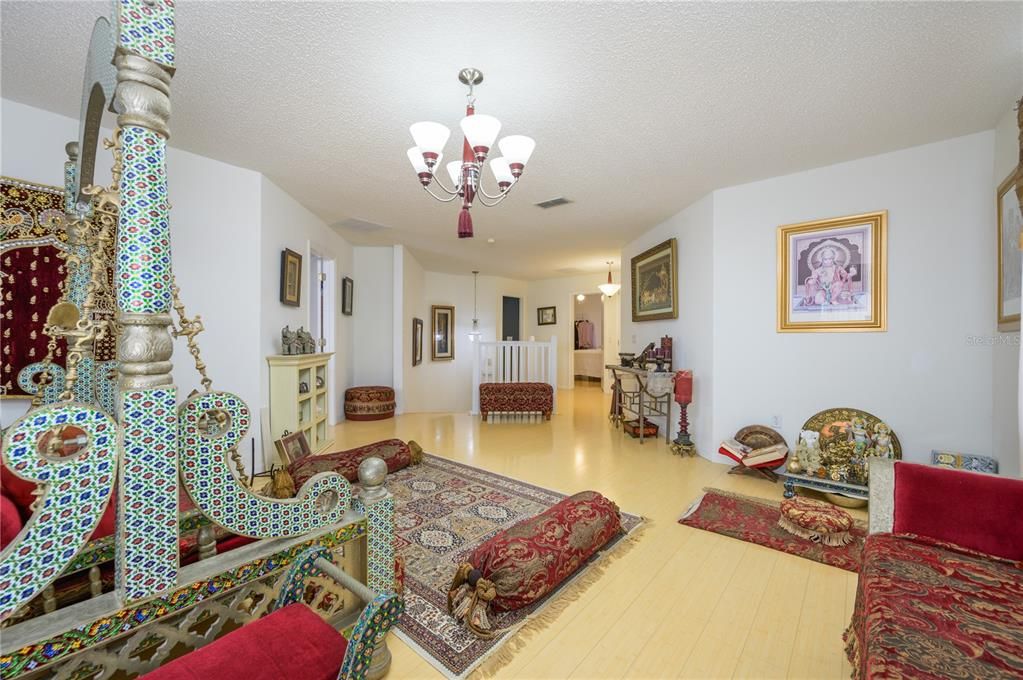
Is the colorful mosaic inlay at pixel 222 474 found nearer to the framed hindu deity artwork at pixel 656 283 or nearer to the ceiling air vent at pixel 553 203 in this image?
the ceiling air vent at pixel 553 203

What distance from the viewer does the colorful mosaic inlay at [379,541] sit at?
1.47 metres

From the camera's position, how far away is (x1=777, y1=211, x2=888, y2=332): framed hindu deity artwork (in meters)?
3.38

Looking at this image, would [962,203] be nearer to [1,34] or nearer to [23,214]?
[1,34]

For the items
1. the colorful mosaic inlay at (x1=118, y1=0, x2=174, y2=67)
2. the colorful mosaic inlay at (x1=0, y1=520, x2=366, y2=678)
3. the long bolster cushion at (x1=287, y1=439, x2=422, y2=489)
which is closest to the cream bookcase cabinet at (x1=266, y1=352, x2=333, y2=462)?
the long bolster cushion at (x1=287, y1=439, x2=422, y2=489)

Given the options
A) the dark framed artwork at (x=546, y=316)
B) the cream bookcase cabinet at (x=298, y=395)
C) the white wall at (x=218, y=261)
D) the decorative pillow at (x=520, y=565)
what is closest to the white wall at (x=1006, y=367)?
the decorative pillow at (x=520, y=565)

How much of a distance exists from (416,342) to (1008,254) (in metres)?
7.10

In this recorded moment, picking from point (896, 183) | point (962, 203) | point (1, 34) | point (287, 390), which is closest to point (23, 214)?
point (1, 34)

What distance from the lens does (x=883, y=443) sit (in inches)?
122

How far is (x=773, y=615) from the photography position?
187 centimetres

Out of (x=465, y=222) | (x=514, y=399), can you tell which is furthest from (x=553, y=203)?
(x=514, y=399)

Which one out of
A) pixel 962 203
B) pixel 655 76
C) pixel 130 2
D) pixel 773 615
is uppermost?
pixel 655 76

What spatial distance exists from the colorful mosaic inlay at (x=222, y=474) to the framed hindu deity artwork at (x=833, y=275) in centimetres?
419

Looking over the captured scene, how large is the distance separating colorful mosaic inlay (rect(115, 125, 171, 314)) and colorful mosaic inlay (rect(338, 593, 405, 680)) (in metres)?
0.86

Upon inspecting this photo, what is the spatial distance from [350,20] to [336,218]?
11.3 ft
